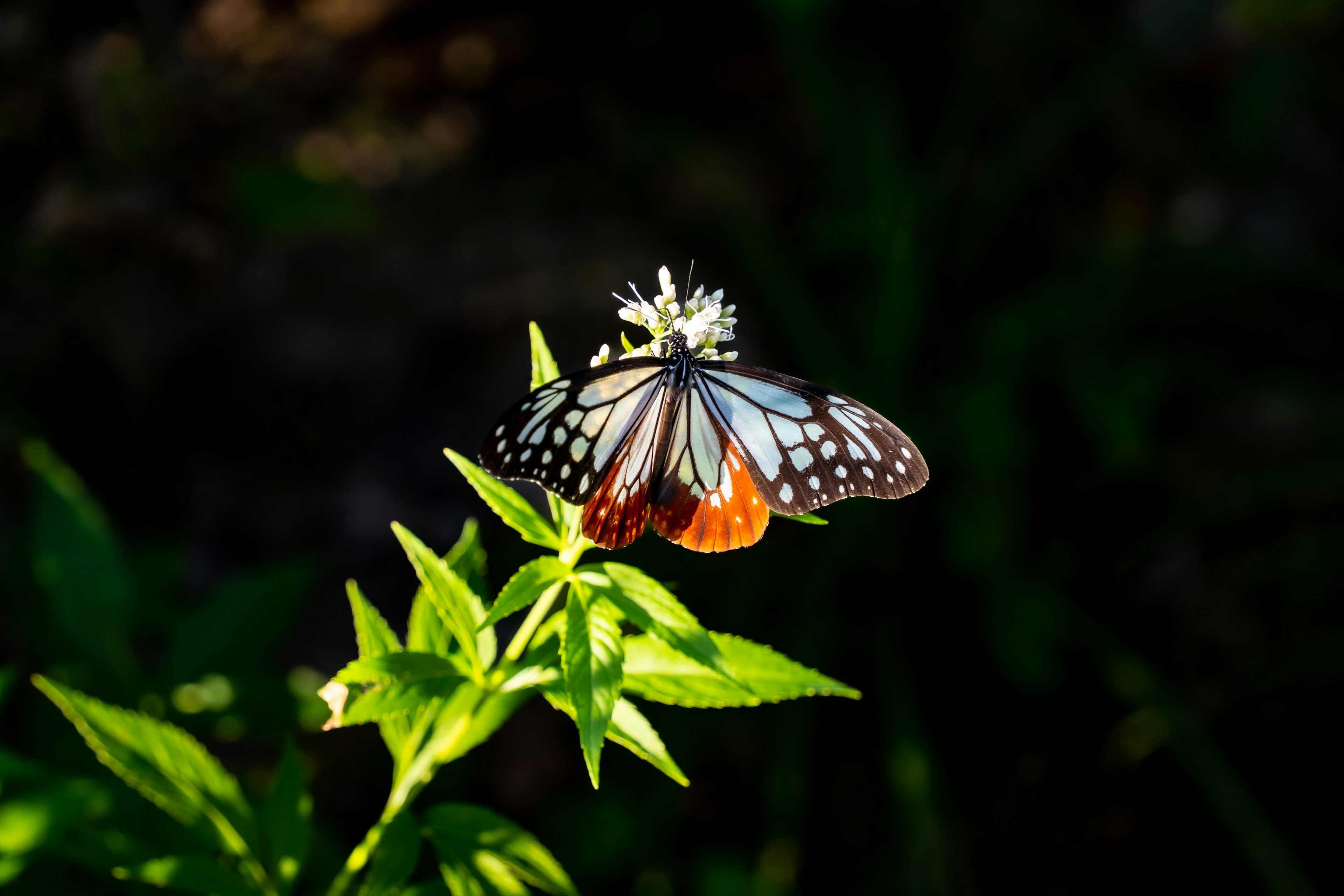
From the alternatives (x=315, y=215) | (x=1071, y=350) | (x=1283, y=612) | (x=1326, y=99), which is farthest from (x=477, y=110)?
(x=1326, y=99)

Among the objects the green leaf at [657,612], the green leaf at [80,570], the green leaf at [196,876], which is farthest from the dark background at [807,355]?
the green leaf at [657,612]

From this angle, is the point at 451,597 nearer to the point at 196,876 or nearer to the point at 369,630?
the point at 369,630

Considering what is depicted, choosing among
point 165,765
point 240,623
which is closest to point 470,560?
point 165,765

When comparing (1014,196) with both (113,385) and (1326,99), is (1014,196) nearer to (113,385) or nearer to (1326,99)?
(1326,99)

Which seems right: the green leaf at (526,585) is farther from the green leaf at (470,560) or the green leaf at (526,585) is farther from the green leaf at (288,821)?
the green leaf at (288,821)

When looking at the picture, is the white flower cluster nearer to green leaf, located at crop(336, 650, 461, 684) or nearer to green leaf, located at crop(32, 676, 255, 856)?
green leaf, located at crop(336, 650, 461, 684)

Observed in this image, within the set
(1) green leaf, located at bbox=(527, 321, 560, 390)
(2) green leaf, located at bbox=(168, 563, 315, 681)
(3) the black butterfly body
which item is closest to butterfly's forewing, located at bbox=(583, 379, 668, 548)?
(3) the black butterfly body
